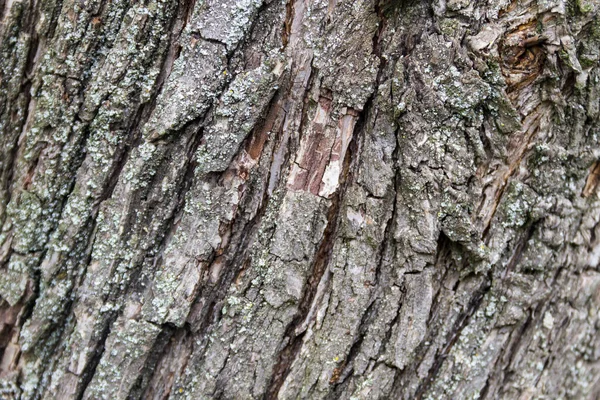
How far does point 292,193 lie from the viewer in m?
1.39

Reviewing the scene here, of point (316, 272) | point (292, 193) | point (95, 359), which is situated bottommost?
point (95, 359)

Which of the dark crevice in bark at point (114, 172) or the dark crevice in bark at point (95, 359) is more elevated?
the dark crevice in bark at point (114, 172)

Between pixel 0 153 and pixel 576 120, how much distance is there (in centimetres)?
211

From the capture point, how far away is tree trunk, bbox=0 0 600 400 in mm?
1352

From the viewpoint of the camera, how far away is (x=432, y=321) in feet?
4.78

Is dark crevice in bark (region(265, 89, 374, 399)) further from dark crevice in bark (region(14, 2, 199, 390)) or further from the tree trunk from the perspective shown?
dark crevice in bark (region(14, 2, 199, 390))

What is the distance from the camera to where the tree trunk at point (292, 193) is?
4.43 ft

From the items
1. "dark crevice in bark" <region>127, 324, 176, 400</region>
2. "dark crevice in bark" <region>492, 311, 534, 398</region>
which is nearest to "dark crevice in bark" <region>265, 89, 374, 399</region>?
"dark crevice in bark" <region>127, 324, 176, 400</region>

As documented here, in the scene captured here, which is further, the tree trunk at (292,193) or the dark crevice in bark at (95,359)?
the dark crevice in bark at (95,359)

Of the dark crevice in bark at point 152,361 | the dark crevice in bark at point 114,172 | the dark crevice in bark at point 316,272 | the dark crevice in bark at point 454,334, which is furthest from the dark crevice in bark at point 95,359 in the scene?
the dark crevice in bark at point 454,334

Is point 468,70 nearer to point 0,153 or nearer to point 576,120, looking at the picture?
point 576,120

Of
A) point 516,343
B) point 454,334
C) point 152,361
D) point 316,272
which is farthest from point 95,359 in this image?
point 516,343

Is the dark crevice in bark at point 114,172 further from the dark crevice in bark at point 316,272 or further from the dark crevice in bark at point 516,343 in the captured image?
the dark crevice in bark at point 516,343

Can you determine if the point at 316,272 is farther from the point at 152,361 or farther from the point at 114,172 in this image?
the point at 114,172
